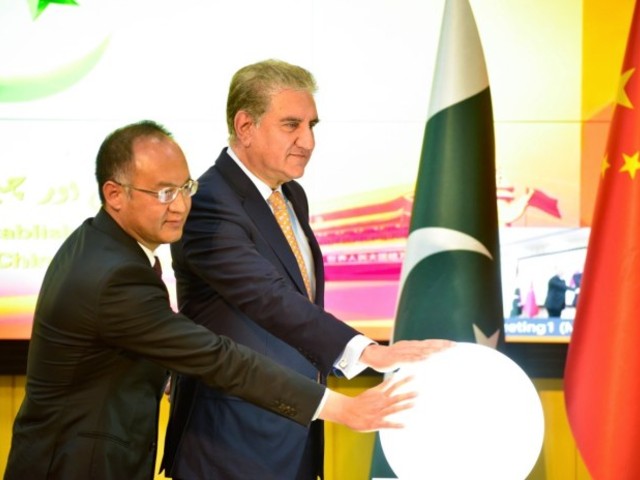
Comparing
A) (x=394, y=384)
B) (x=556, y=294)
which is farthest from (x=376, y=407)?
(x=556, y=294)

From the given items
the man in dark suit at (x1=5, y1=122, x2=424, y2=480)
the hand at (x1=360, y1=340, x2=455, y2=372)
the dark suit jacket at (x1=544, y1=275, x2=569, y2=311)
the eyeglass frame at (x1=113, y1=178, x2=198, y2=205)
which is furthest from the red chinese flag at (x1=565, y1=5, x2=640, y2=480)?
the eyeglass frame at (x1=113, y1=178, x2=198, y2=205)

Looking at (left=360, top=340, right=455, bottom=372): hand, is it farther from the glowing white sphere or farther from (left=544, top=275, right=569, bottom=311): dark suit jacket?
(left=544, top=275, right=569, bottom=311): dark suit jacket

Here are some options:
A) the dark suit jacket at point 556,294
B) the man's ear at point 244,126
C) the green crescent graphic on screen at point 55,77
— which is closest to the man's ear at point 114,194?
the man's ear at point 244,126

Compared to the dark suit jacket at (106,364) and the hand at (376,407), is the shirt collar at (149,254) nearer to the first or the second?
the dark suit jacket at (106,364)

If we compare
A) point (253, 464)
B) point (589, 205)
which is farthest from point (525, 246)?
point (253, 464)

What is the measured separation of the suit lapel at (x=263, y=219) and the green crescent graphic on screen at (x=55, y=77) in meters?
1.51

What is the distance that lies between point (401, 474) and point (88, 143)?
2.13 m

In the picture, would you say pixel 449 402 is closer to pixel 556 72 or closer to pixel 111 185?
pixel 111 185

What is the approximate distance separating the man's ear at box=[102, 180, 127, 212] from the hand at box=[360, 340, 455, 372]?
0.56m

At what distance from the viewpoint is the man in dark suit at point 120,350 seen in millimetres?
1735

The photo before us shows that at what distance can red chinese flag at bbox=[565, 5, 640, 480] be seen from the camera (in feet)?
8.86

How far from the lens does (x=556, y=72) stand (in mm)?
3430

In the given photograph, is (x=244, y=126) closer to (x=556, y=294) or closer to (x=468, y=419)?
(x=468, y=419)

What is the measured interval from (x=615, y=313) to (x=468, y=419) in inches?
50.1
